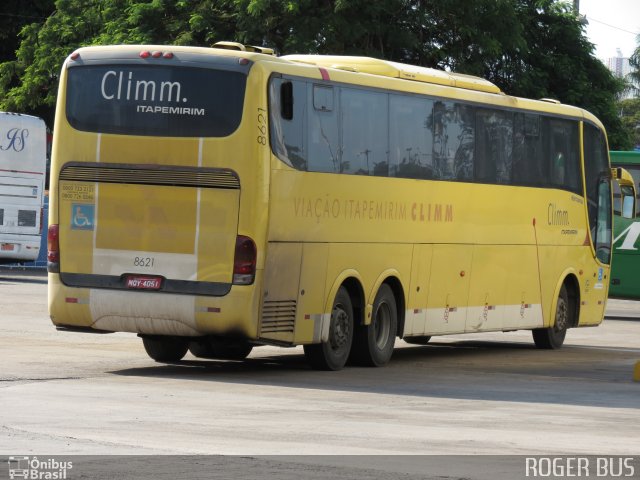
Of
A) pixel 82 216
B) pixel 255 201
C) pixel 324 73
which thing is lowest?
pixel 82 216

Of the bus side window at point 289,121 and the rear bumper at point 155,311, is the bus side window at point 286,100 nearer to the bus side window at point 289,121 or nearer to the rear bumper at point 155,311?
the bus side window at point 289,121

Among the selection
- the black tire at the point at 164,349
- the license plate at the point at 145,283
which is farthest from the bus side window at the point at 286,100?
the black tire at the point at 164,349

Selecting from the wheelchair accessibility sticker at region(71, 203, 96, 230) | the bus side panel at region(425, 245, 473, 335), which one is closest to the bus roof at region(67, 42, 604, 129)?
the wheelchair accessibility sticker at region(71, 203, 96, 230)

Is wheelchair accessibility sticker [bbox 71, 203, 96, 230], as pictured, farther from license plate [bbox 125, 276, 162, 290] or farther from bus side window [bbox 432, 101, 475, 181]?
bus side window [bbox 432, 101, 475, 181]

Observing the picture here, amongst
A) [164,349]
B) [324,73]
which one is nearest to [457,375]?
[164,349]

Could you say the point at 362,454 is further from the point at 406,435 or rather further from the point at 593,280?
the point at 593,280

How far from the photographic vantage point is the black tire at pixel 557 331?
24125 mm

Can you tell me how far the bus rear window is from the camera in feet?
54.3

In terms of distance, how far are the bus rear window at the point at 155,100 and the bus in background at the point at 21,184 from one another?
21.6 m

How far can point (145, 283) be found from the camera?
Answer: 16703 millimetres

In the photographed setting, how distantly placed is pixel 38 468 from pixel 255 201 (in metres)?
6.97

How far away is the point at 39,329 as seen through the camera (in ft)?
74.9

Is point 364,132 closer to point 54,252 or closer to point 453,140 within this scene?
point 453,140

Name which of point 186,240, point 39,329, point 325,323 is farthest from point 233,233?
point 39,329
